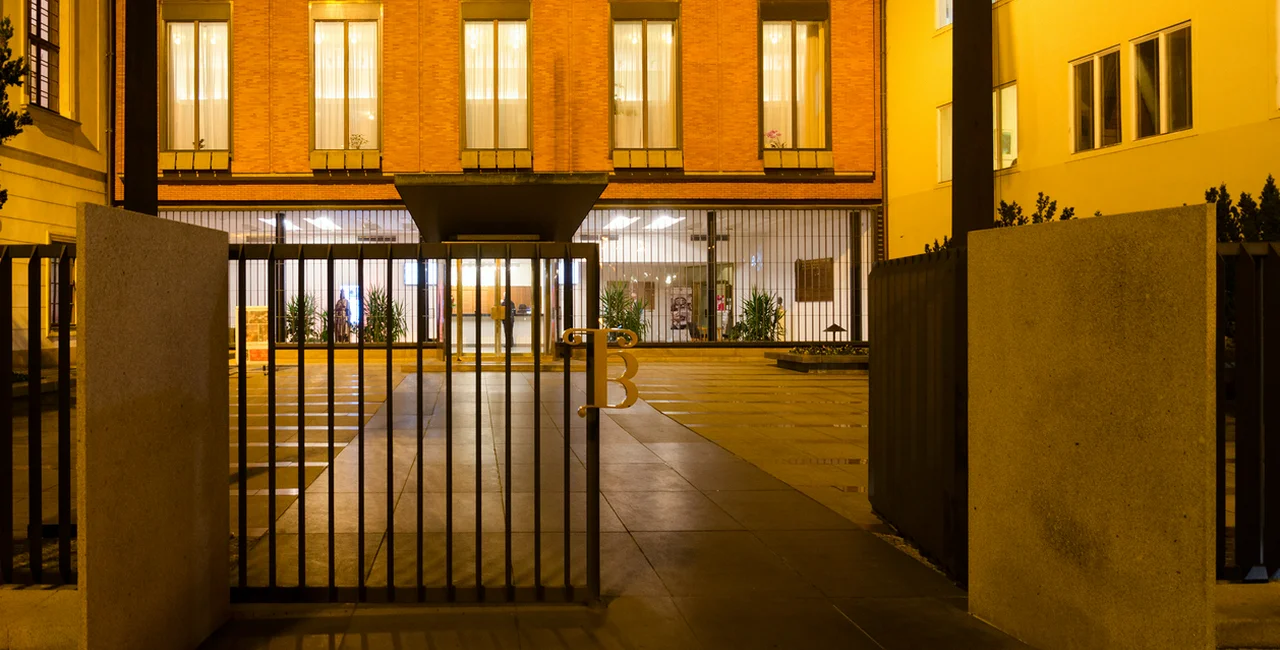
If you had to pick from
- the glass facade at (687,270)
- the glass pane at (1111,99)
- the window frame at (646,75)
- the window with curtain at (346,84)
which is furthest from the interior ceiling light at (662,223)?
the glass pane at (1111,99)

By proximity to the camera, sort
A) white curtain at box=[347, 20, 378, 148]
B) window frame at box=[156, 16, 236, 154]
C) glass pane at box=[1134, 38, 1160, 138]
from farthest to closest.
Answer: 1. white curtain at box=[347, 20, 378, 148]
2. window frame at box=[156, 16, 236, 154]
3. glass pane at box=[1134, 38, 1160, 138]

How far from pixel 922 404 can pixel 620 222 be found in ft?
74.4

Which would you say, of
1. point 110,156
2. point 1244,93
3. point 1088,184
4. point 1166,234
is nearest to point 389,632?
point 1166,234

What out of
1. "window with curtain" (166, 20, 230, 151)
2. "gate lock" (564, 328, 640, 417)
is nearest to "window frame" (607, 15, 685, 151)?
"window with curtain" (166, 20, 230, 151)

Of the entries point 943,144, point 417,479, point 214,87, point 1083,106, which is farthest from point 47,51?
point 1083,106

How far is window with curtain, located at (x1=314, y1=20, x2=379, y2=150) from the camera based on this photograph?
1069 inches

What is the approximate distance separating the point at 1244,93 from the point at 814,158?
13.4 metres

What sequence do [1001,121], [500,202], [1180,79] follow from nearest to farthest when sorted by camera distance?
[1180,79]
[500,202]
[1001,121]

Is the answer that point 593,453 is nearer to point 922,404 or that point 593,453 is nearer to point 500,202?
point 922,404

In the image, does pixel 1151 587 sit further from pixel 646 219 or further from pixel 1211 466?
pixel 646 219

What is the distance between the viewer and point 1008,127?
72.2 ft

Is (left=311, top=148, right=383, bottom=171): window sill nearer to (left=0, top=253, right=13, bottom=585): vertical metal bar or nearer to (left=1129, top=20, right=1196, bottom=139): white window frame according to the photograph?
(left=1129, top=20, right=1196, bottom=139): white window frame

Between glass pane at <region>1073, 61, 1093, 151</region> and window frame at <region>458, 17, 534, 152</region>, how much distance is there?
14.8 m

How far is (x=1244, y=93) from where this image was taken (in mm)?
15641
